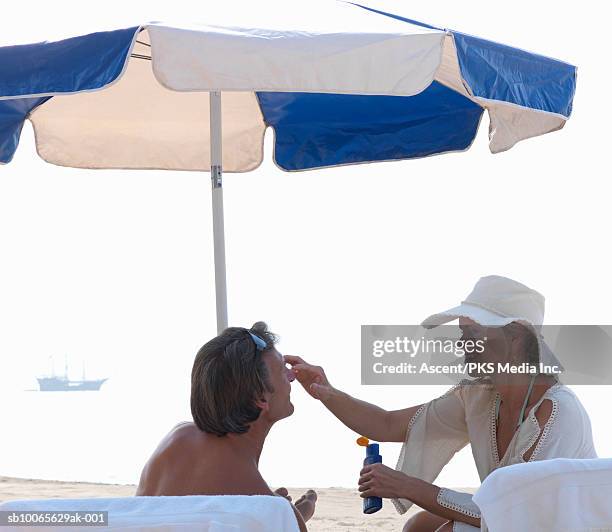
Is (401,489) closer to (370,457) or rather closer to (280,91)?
(370,457)

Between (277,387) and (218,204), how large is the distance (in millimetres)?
1506

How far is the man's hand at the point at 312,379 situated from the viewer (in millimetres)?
3451

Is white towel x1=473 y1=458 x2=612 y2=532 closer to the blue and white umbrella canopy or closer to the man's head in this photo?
the man's head

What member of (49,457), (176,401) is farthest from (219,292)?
(176,401)

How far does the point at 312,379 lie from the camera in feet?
11.5

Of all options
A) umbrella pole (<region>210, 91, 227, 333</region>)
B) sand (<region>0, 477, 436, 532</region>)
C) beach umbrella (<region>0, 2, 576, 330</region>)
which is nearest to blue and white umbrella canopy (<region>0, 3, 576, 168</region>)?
beach umbrella (<region>0, 2, 576, 330</region>)

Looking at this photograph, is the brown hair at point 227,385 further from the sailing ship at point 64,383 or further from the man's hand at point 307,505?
the sailing ship at point 64,383

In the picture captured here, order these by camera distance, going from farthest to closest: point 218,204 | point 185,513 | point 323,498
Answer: point 323,498 < point 218,204 < point 185,513

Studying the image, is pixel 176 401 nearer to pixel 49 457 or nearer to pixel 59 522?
pixel 49 457

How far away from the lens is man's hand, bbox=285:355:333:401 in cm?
345

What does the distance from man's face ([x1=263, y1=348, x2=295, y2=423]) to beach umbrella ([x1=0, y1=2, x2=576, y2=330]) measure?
2.29 ft

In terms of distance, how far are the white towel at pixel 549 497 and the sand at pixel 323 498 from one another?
178 inches

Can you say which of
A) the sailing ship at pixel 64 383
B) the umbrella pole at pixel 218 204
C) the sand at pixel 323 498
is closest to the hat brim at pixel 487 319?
the umbrella pole at pixel 218 204

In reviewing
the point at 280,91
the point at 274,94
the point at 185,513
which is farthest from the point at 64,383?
the point at 185,513
